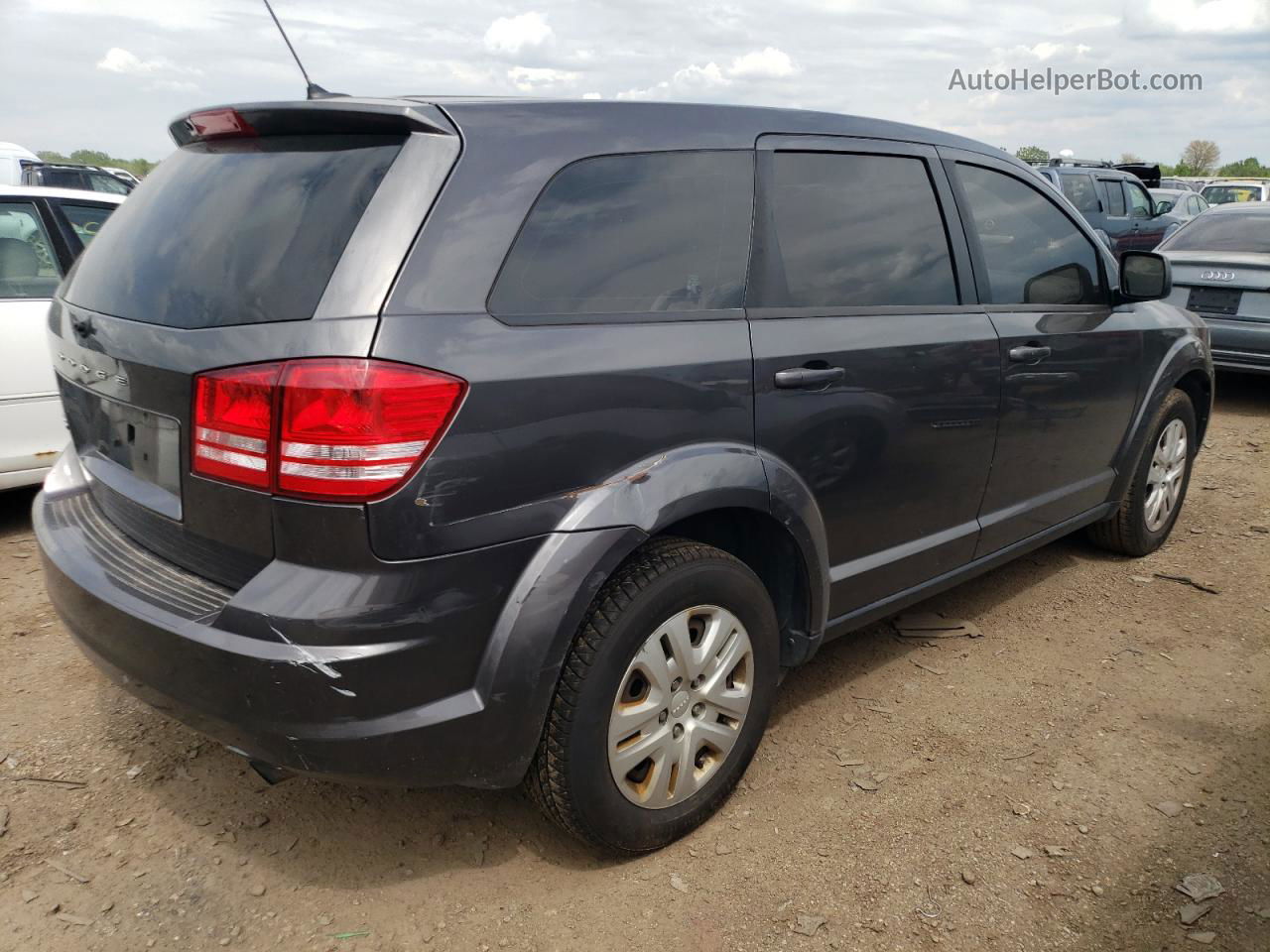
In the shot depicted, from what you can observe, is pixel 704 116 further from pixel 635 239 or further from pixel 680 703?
pixel 680 703

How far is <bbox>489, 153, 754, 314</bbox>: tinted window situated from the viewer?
2236mm

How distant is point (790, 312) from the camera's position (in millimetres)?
2734

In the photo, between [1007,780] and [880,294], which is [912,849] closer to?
[1007,780]

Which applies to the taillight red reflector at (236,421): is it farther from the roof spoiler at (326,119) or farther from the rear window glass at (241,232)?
the roof spoiler at (326,119)

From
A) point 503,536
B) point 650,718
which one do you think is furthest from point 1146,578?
point 503,536

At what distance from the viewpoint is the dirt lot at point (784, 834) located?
2346mm

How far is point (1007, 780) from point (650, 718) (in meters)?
1.16

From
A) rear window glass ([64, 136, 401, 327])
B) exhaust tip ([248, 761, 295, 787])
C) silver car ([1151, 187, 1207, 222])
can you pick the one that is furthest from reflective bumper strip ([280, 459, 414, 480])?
silver car ([1151, 187, 1207, 222])

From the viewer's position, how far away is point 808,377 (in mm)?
2703

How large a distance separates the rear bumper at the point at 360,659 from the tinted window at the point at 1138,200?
655 inches

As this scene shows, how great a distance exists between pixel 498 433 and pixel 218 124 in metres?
1.11

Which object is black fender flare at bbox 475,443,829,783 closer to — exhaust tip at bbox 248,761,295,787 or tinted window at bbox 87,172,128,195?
exhaust tip at bbox 248,761,295,787

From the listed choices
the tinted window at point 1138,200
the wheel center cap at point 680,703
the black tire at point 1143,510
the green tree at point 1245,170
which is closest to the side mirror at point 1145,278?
the black tire at point 1143,510

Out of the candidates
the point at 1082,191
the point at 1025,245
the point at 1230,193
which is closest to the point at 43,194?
the point at 1025,245
